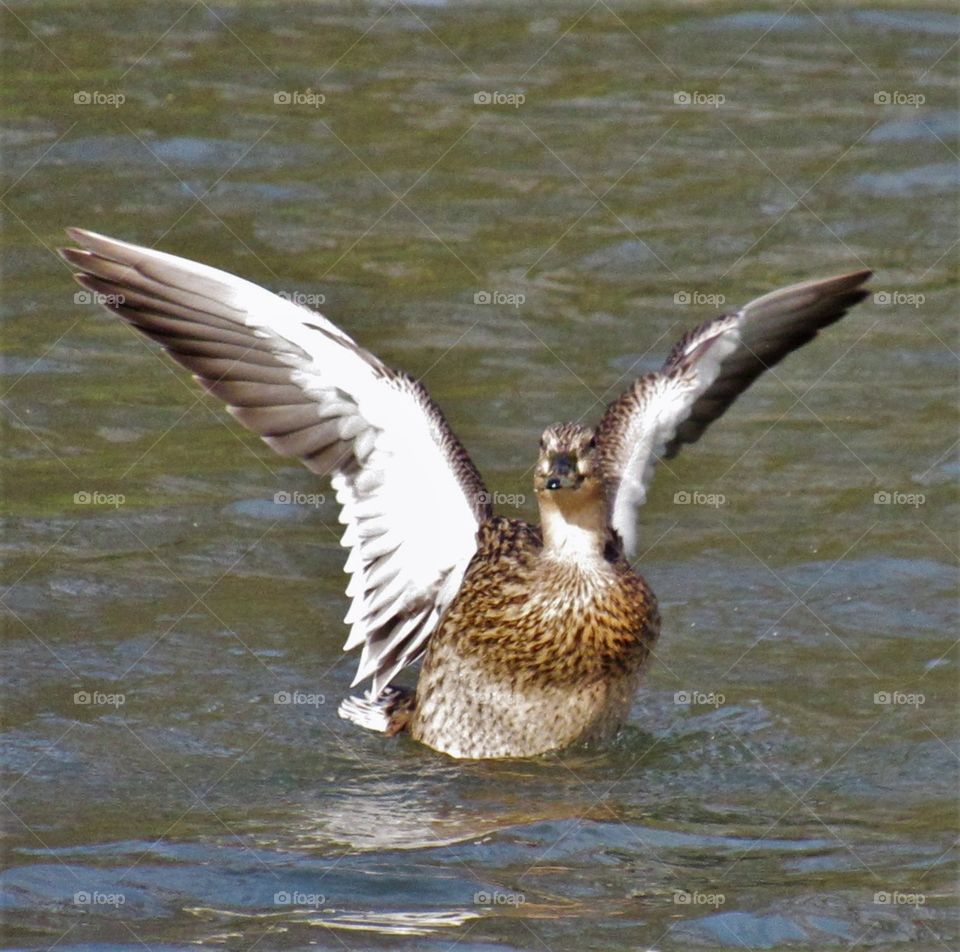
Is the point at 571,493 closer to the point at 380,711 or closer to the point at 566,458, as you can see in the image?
the point at 566,458

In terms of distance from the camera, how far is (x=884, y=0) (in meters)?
18.6

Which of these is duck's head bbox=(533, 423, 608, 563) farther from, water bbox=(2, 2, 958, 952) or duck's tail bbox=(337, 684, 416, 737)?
duck's tail bbox=(337, 684, 416, 737)

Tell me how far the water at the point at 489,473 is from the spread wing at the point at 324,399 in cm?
101

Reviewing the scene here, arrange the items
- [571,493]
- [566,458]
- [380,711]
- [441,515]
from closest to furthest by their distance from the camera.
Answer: [566,458]
[571,493]
[441,515]
[380,711]

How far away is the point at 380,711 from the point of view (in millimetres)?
10203

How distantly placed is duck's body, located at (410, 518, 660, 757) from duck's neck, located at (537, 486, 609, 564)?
25mm

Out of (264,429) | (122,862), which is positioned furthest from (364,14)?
(122,862)

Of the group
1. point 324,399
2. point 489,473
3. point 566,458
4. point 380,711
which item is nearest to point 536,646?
point 566,458

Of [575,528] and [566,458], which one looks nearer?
[566,458]

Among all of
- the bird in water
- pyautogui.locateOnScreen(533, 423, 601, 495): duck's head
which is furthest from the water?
pyautogui.locateOnScreen(533, 423, 601, 495): duck's head

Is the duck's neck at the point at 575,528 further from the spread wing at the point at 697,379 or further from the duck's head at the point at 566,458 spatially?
the spread wing at the point at 697,379

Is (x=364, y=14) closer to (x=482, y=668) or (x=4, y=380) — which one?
(x=4, y=380)

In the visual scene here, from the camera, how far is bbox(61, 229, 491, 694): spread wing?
9.34m

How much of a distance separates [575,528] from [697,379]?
1.33m
